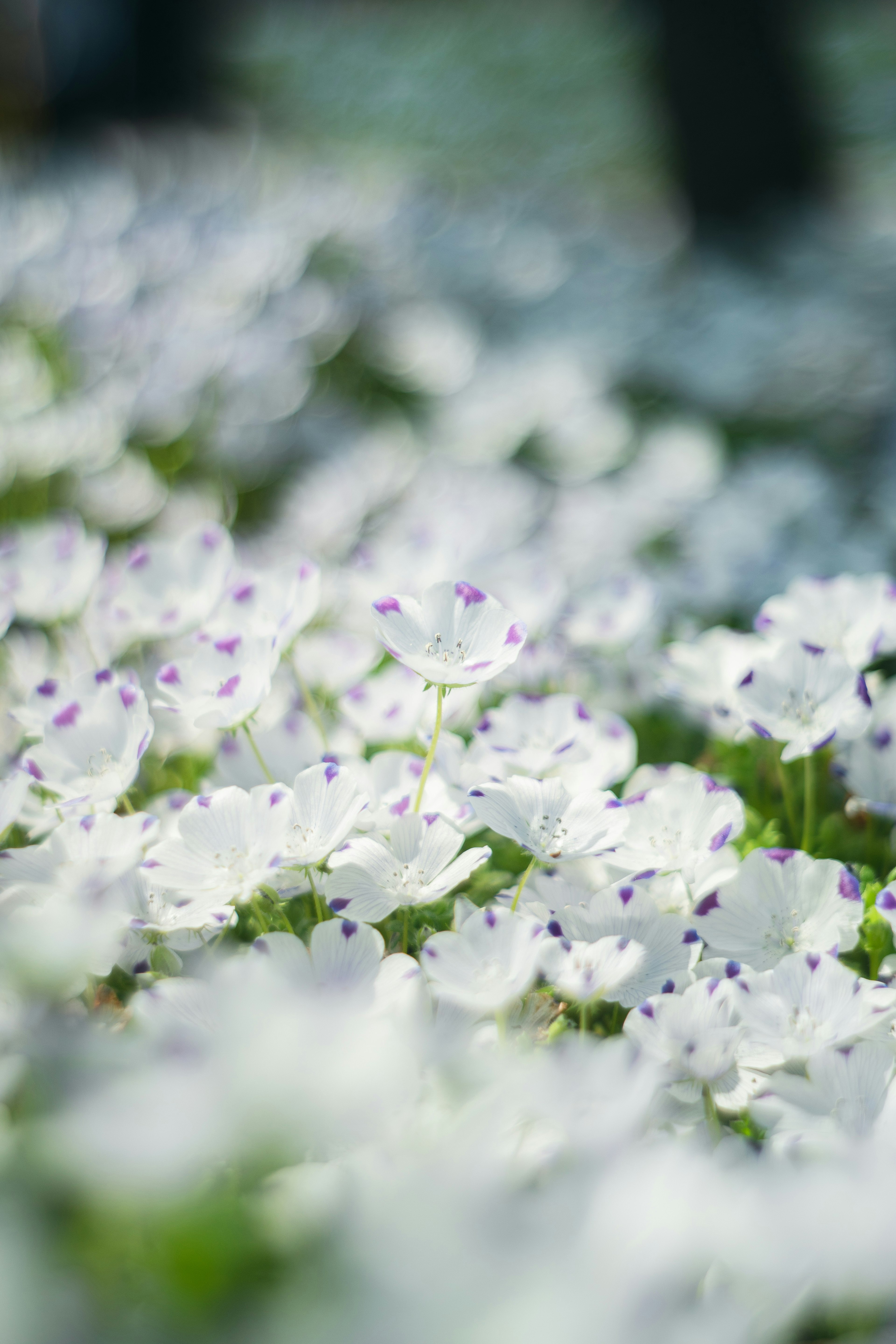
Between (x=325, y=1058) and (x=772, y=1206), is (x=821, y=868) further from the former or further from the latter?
(x=325, y=1058)

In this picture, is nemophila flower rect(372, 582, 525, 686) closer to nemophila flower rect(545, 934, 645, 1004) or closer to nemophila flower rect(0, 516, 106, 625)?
nemophila flower rect(545, 934, 645, 1004)

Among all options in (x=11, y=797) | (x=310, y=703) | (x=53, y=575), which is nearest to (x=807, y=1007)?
(x=310, y=703)

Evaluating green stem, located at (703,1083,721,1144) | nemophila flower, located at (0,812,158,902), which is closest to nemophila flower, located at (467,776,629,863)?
green stem, located at (703,1083,721,1144)

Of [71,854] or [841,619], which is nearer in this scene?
[71,854]

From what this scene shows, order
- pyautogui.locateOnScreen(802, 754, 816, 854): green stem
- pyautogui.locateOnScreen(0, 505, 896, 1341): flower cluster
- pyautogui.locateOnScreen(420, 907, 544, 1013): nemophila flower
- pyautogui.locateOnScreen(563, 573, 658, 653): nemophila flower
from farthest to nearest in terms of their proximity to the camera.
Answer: pyautogui.locateOnScreen(563, 573, 658, 653): nemophila flower
pyautogui.locateOnScreen(802, 754, 816, 854): green stem
pyautogui.locateOnScreen(420, 907, 544, 1013): nemophila flower
pyautogui.locateOnScreen(0, 505, 896, 1341): flower cluster

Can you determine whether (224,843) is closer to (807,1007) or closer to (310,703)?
(310,703)
